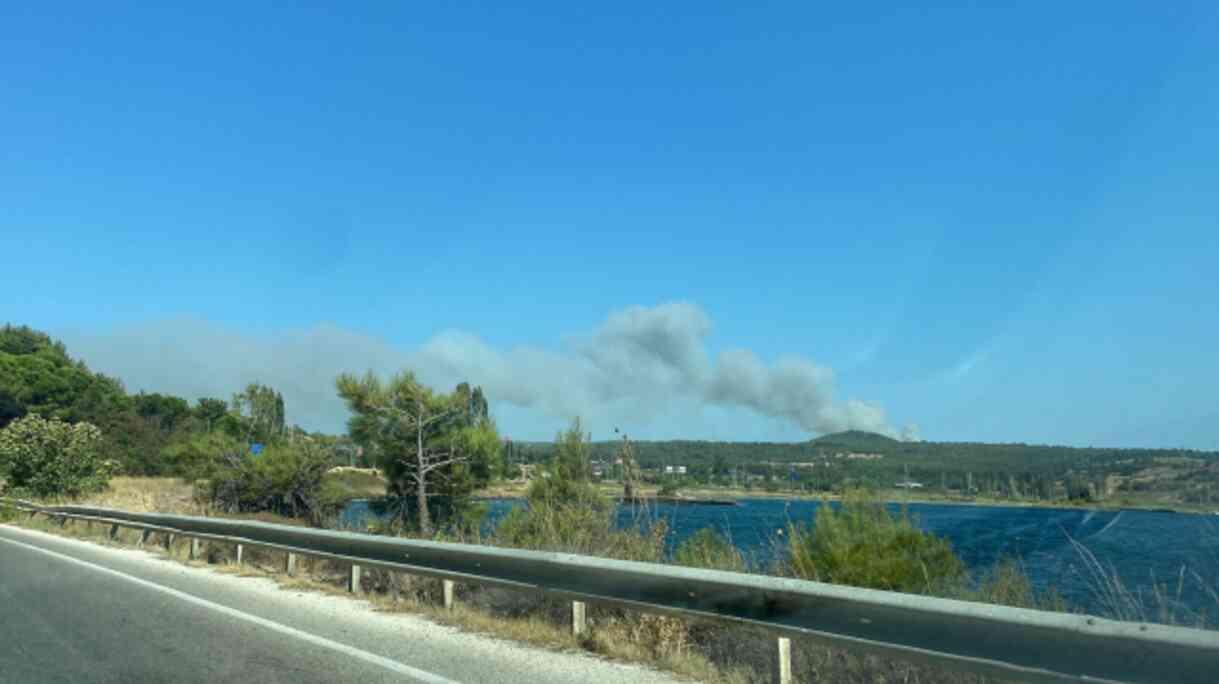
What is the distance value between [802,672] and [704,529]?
14.0 ft

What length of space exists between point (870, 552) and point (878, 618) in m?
4.18

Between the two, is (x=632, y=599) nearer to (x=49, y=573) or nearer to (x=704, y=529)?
(x=704, y=529)

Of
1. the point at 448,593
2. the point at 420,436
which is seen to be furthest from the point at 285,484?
the point at 448,593

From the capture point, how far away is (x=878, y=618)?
616 centimetres

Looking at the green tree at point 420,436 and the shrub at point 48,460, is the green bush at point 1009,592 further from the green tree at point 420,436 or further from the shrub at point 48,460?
the shrub at point 48,460

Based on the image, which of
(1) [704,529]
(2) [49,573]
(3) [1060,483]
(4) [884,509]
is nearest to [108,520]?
(2) [49,573]

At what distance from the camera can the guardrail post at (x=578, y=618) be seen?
349 inches

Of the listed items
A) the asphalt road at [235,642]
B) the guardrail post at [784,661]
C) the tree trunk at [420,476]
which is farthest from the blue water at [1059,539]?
the tree trunk at [420,476]

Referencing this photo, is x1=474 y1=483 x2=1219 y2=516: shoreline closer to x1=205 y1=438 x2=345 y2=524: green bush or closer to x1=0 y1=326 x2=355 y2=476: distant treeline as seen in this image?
x1=205 y1=438 x2=345 y2=524: green bush

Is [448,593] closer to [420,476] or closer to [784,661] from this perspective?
[784,661]

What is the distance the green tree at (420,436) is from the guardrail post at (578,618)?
2945 cm

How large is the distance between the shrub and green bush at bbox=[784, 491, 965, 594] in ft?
134

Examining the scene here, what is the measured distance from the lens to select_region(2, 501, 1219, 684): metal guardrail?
4941 mm

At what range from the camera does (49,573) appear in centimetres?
1525
